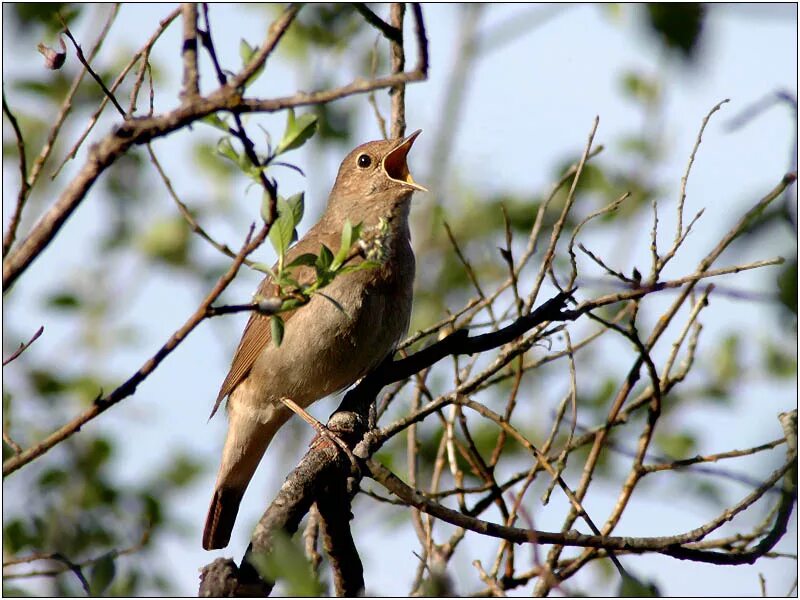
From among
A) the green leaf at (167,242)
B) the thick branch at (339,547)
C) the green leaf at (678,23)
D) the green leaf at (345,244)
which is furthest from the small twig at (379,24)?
the green leaf at (167,242)

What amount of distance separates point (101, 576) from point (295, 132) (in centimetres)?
133

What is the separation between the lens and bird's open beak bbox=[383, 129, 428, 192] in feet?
18.6

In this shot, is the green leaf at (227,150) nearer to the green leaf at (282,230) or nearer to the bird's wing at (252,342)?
the green leaf at (282,230)

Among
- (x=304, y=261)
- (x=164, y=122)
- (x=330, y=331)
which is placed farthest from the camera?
(x=330, y=331)

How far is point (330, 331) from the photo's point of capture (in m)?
5.03

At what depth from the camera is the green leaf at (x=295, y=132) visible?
Result: 242cm

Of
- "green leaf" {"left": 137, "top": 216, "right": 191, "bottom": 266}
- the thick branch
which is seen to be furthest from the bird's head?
the thick branch

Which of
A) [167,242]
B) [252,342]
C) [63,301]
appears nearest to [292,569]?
[252,342]

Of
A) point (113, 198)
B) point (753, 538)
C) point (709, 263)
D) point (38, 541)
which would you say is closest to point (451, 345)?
point (709, 263)

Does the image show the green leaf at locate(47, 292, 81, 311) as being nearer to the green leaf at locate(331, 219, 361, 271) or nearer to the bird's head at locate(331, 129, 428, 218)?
the bird's head at locate(331, 129, 428, 218)

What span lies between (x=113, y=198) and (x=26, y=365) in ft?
5.63

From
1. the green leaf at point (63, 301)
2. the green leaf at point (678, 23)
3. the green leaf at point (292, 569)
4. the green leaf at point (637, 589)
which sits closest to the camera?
the green leaf at point (678, 23)

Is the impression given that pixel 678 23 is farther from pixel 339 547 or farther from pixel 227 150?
pixel 339 547

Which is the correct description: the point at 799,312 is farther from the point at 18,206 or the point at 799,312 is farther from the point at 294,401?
the point at 294,401
